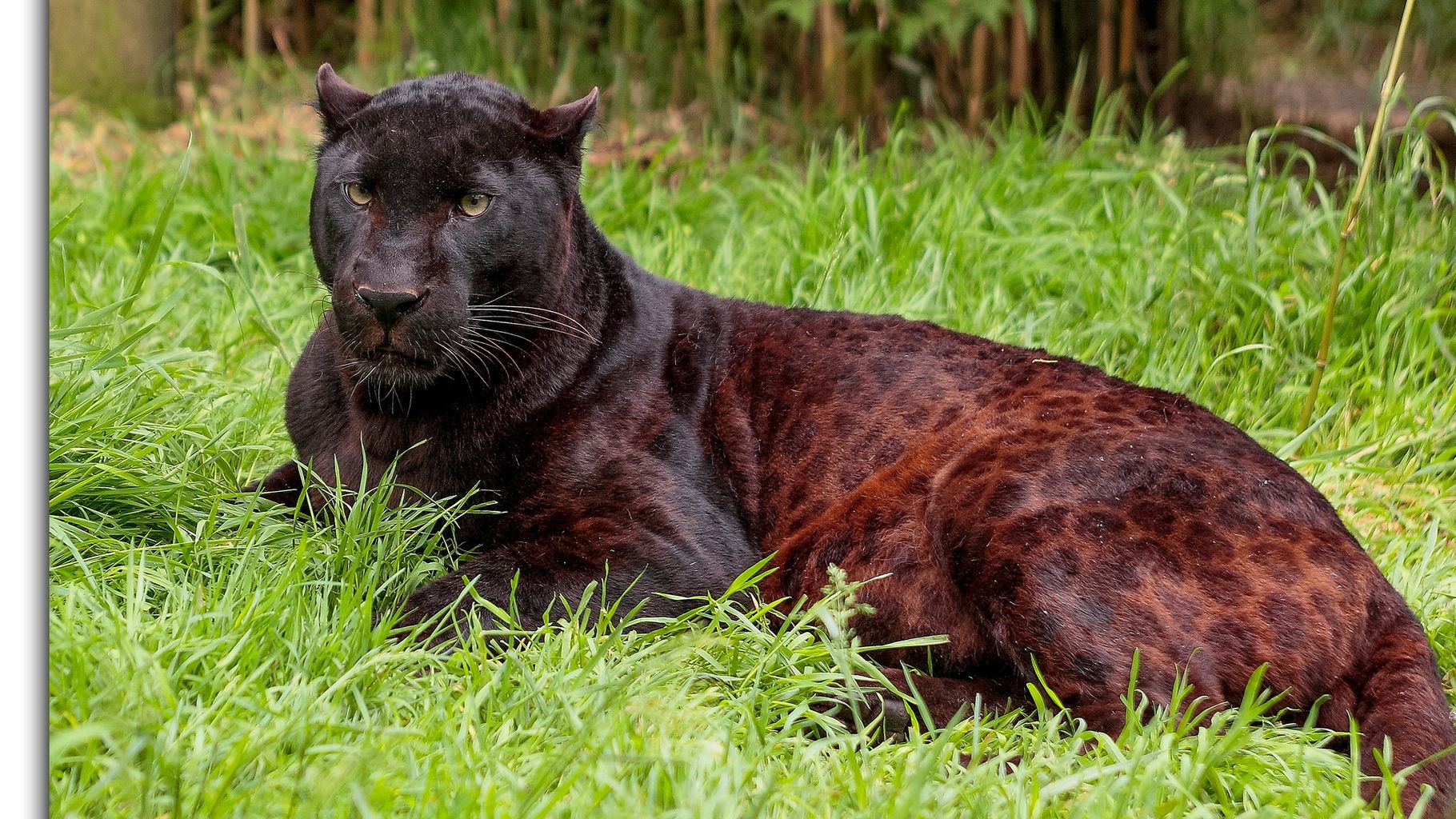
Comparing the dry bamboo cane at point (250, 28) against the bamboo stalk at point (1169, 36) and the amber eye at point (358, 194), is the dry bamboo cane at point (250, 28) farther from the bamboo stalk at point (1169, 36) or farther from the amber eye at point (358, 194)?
the bamboo stalk at point (1169, 36)

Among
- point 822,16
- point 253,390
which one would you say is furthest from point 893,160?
point 253,390

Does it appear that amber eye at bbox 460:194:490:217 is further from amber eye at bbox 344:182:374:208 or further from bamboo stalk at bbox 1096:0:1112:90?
bamboo stalk at bbox 1096:0:1112:90

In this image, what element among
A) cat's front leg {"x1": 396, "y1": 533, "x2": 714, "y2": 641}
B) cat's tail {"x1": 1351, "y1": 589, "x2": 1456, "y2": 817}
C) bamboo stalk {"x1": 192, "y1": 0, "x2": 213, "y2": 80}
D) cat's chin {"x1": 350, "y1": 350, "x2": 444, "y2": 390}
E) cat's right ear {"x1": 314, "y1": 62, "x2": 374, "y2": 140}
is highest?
cat's right ear {"x1": 314, "y1": 62, "x2": 374, "y2": 140}

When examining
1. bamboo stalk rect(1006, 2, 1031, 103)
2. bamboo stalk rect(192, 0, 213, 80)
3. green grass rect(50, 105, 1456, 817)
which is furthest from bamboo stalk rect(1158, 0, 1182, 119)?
bamboo stalk rect(192, 0, 213, 80)

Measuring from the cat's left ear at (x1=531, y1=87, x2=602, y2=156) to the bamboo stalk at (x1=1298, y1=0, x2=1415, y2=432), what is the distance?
2.04m

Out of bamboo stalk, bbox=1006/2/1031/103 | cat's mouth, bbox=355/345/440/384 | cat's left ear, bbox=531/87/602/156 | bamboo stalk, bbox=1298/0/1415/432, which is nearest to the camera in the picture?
cat's mouth, bbox=355/345/440/384

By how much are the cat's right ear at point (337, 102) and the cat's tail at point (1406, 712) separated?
7.95 feet

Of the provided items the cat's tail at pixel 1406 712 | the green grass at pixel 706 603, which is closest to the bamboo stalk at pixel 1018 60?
the green grass at pixel 706 603

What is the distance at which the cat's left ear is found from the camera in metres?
3.05

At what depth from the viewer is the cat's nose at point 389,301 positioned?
106 inches

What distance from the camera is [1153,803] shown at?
218cm

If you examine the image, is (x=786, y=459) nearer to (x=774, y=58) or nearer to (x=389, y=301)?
(x=389, y=301)

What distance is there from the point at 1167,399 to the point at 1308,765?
999 mm

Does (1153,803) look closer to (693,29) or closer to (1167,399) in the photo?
(1167,399)
